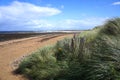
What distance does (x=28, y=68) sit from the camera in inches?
420

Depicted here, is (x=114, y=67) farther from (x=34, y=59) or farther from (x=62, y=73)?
(x=34, y=59)

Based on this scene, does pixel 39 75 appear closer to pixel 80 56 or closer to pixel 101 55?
pixel 80 56

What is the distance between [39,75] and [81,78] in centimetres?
193

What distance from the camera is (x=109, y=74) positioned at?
736 cm

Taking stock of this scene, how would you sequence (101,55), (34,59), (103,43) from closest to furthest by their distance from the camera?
(101,55), (103,43), (34,59)

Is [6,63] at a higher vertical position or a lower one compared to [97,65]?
lower

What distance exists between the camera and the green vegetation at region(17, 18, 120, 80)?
24.9 ft

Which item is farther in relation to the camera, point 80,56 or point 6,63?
point 6,63

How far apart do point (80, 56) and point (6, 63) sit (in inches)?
219

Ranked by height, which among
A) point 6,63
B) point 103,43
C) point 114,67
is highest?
point 103,43

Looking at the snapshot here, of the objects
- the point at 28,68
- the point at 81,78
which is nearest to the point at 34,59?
the point at 28,68

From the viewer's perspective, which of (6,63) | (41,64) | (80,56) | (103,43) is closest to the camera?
(103,43)

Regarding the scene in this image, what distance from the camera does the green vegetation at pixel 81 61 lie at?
24.9 ft

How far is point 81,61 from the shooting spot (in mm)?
9016
